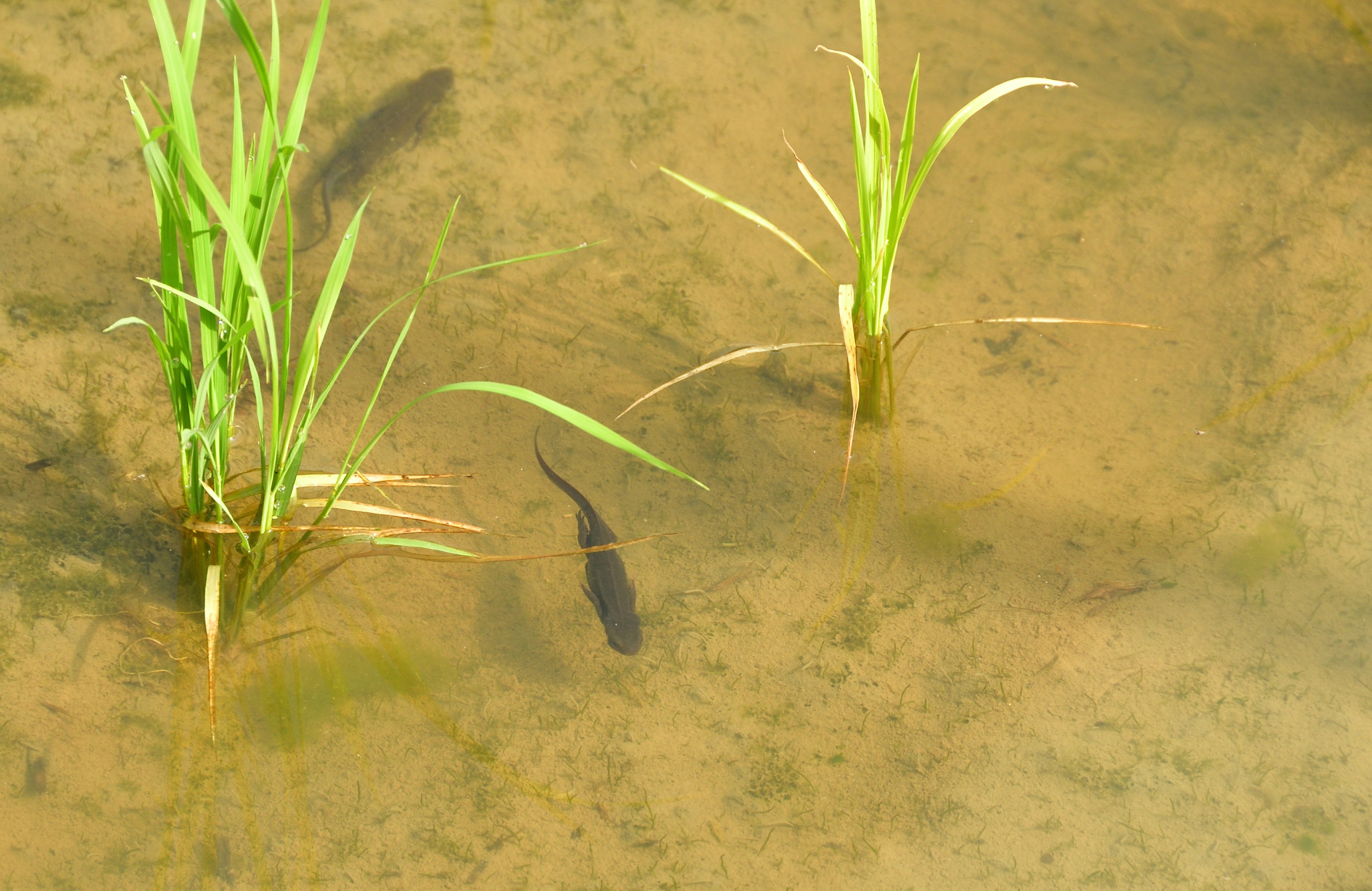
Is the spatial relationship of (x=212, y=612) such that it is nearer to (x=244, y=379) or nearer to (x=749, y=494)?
(x=244, y=379)

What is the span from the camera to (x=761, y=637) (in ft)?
7.68

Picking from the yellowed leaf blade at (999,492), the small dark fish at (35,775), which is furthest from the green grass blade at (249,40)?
the yellowed leaf blade at (999,492)

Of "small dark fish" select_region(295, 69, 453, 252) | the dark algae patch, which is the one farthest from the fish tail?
the dark algae patch

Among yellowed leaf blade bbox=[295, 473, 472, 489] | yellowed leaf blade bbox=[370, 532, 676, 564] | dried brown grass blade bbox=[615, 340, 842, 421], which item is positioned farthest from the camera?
yellowed leaf blade bbox=[370, 532, 676, 564]

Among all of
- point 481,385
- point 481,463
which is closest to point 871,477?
point 481,463

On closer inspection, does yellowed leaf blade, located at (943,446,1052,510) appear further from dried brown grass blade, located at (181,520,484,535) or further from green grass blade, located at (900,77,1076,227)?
dried brown grass blade, located at (181,520,484,535)

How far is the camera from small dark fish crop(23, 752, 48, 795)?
2.00 metres

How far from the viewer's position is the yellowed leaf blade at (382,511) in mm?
2066

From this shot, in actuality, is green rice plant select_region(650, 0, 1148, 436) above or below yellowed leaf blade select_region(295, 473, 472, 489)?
above

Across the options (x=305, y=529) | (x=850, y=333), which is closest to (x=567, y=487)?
(x=305, y=529)

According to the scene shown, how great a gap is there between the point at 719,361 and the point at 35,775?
1.68m

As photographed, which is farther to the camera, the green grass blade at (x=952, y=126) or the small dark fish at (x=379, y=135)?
the small dark fish at (x=379, y=135)

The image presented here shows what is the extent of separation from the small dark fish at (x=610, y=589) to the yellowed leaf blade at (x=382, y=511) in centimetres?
26

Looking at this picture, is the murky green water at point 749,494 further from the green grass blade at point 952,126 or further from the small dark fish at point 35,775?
the green grass blade at point 952,126
